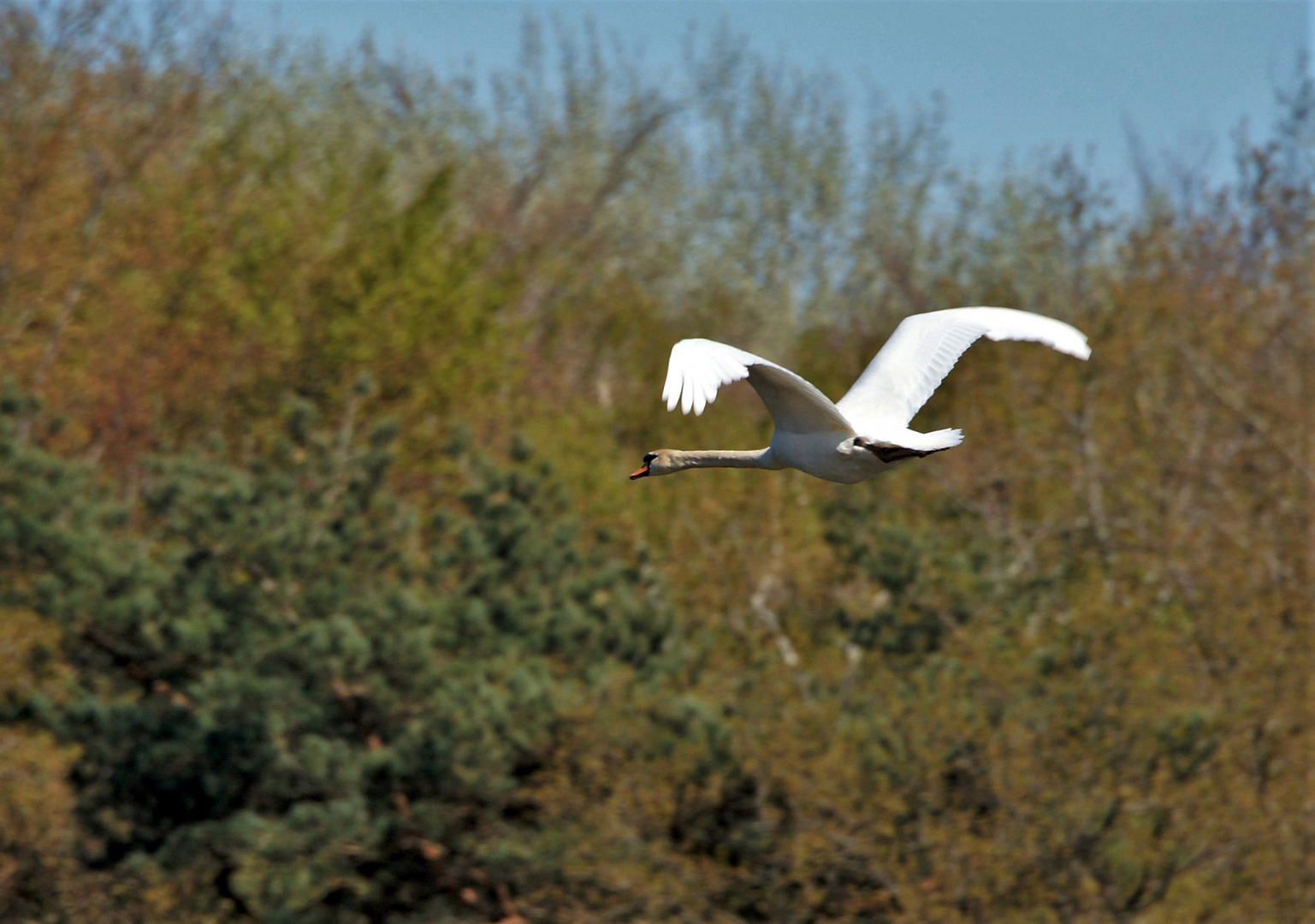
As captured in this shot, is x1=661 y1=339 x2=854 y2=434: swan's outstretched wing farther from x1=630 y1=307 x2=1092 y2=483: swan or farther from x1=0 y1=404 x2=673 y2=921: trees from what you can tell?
x1=0 y1=404 x2=673 y2=921: trees

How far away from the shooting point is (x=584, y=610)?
838 inches

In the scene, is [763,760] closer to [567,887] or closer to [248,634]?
[567,887]

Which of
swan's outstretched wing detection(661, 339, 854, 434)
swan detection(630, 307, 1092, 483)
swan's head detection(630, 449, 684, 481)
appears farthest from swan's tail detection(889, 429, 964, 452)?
swan's head detection(630, 449, 684, 481)

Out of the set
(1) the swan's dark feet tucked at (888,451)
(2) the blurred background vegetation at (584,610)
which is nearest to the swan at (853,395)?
(1) the swan's dark feet tucked at (888,451)

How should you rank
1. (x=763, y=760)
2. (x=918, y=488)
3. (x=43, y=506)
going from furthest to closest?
1. (x=918, y=488)
2. (x=43, y=506)
3. (x=763, y=760)

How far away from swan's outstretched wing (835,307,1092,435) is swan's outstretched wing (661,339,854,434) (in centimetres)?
48

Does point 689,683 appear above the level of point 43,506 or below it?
below

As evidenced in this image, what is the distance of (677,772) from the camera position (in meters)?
19.1

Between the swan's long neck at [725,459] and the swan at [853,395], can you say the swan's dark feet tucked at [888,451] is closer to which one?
the swan at [853,395]

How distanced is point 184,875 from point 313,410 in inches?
226

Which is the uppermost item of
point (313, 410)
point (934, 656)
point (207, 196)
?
point (207, 196)

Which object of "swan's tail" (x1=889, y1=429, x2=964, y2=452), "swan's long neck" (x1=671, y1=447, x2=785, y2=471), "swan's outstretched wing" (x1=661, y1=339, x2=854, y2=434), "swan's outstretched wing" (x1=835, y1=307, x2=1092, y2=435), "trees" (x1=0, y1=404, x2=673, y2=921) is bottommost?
"trees" (x1=0, y1=404, x2=673, y2=921)

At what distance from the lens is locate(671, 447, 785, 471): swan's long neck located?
791 cm

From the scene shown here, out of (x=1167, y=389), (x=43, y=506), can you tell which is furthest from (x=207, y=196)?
(x=1167, y=389)
